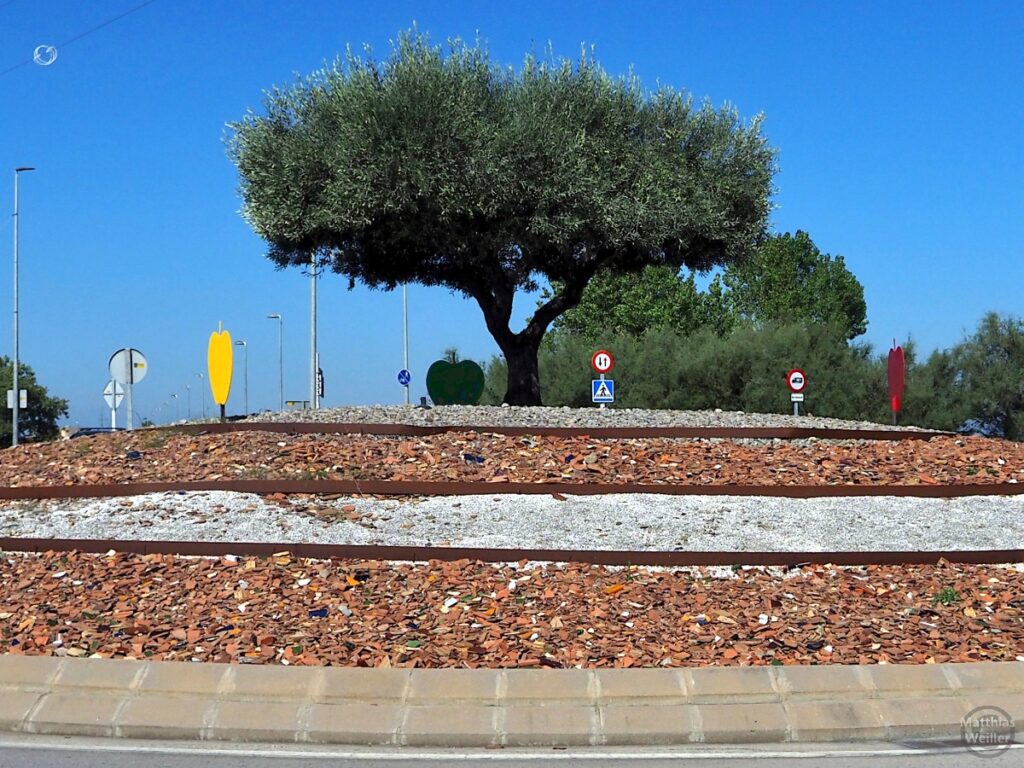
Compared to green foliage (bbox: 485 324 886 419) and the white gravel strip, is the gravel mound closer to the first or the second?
the white gravel strip

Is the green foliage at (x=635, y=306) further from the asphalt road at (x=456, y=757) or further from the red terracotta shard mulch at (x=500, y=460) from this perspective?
the asphalt road at (x=456, y=757)

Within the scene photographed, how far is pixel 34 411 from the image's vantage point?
248ft

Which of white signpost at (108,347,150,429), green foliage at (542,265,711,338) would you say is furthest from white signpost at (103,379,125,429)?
green foliage at (542,265,711,338)

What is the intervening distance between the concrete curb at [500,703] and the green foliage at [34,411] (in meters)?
69.9

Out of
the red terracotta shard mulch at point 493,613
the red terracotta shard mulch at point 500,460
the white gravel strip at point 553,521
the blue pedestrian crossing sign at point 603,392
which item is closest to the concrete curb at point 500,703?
the red terracotta shard mulch at point 493,613

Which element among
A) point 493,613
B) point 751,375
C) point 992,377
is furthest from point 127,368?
point 992,377

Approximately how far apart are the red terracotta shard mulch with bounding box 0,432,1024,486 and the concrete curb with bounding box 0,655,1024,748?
5.40 meters

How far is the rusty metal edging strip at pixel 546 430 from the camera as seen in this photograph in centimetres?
1473

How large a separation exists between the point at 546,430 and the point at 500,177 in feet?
20.7

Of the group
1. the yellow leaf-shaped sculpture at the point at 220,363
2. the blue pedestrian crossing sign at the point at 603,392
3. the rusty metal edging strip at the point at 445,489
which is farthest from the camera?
the blue pedestrian crossing sign at the point at 603,392

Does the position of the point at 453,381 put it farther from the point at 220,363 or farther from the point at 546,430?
the point at 546,430

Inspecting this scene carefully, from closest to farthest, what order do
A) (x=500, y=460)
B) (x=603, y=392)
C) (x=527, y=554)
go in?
(x=527, y=554)
(x=500, y=460)
(x=603, y=392)

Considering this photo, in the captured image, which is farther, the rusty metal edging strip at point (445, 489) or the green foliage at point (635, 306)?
the green foliage at point (635, 306)

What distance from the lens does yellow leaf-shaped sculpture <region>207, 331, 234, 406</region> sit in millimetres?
19516
